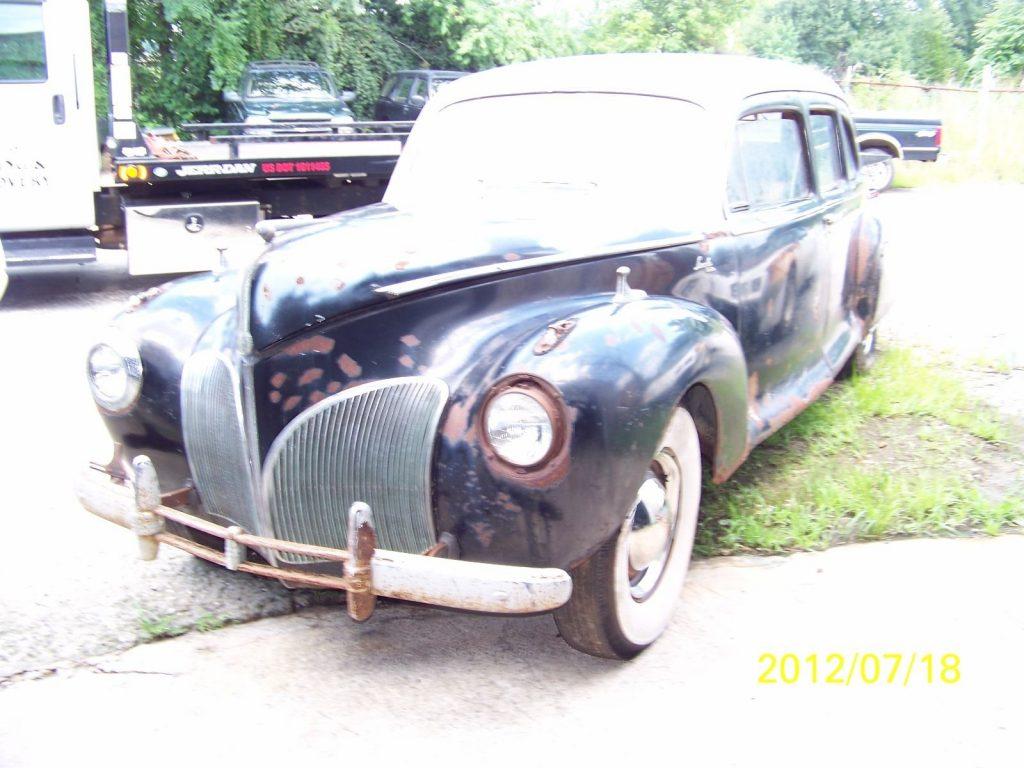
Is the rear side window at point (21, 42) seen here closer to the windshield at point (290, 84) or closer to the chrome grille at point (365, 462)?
the windshield at point (290, 84)

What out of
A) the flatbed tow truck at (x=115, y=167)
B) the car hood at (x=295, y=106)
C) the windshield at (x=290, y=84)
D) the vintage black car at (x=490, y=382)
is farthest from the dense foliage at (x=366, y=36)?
the vintage black car at (x=490, y=382)

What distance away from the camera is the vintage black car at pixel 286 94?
13328 mm

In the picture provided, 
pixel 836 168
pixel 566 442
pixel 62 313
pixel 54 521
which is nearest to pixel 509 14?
pixel 62 313

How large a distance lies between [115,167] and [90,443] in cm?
380

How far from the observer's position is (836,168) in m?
5.07

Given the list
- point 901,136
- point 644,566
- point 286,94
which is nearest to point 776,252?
point 644,566

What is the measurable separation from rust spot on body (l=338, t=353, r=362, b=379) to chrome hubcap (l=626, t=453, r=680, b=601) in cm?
84

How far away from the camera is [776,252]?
155 inches

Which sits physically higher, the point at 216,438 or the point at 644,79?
the point at 644,79

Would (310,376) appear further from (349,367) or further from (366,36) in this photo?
(366,36)

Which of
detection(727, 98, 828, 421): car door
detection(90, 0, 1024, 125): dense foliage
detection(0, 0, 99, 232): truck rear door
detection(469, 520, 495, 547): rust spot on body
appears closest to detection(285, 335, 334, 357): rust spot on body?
detection(469, 520, 495, 547): rust spot on body

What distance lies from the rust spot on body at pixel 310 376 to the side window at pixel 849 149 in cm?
339

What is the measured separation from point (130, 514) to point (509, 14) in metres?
16.0

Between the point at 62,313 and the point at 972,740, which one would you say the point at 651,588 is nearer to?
the point at 972,740
